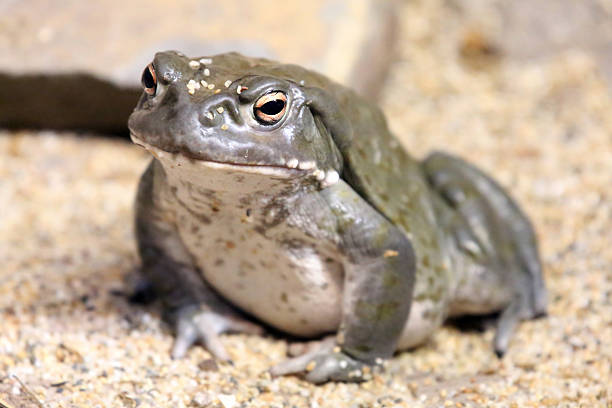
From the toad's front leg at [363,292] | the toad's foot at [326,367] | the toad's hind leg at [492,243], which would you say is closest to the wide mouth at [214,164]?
the toad's front leg at [363,292]

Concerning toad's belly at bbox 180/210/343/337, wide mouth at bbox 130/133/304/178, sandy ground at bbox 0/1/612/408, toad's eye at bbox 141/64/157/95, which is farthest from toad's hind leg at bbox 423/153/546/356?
toad's eye at bbox 141/64/157/95

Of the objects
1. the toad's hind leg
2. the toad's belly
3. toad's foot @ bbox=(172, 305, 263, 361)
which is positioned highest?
the toad's hind leg

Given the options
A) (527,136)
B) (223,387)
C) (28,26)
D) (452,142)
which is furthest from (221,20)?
(223,387)

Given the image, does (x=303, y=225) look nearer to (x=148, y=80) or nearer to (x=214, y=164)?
(x=214, y=164)

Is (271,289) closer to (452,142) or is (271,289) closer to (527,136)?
(452,142)

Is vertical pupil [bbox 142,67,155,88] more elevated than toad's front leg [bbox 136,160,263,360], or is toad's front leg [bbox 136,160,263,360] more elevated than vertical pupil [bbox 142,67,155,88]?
vertical pupil [bbox 142,67,155,88]

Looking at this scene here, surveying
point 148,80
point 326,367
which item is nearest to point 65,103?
point 148,80

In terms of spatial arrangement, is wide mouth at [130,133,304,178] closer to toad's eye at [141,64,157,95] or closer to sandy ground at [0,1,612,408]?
toad's eye at [141,64,157,95]
